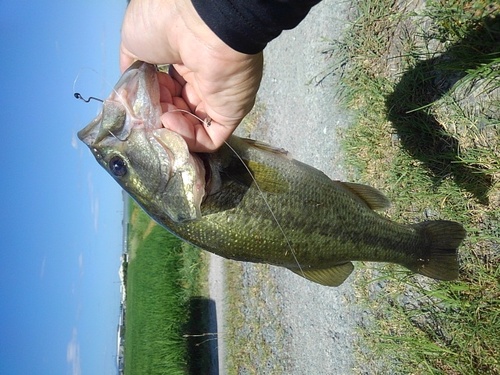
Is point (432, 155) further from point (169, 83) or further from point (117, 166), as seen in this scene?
point (117, 166)

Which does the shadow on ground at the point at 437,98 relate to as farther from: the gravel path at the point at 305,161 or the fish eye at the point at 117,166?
the fish eye at the point at 117,166

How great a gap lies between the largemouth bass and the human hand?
11 centimetres

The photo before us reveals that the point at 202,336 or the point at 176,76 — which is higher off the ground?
the point at 176,76

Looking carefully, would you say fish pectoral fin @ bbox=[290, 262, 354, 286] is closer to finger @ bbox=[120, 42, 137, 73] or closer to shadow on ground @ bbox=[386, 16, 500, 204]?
shadow on ground @ bbox=[386, 16, 500, 204]

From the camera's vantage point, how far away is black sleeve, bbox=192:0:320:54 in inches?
58.1

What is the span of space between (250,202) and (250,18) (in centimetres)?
114

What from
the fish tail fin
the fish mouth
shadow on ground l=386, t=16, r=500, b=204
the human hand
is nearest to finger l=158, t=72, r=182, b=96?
the human hand

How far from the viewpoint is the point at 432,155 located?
350cm

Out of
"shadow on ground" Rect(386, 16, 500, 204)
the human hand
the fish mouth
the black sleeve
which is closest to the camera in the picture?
the black sleeve

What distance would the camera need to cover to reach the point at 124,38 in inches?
83.3

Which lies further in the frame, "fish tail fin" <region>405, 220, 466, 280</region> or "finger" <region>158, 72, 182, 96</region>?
"fish tail fin" <region>405, 220, 466, 280</region>

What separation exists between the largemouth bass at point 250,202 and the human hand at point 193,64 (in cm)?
11

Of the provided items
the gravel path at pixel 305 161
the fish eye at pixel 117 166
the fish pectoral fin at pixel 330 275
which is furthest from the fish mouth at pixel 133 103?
the gravel path at pixel 305 161

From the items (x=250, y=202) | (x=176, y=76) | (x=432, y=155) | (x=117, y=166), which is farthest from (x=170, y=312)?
(x=176, y=76)
